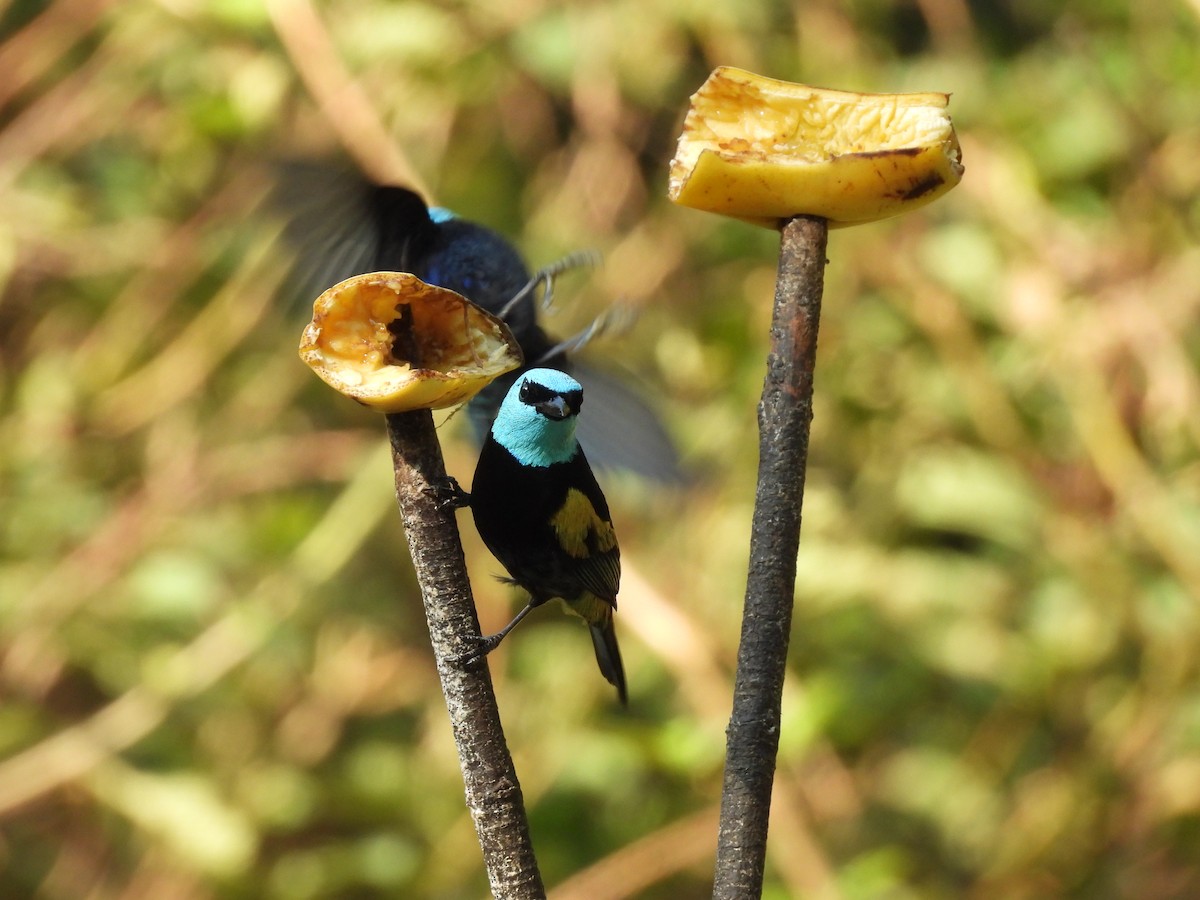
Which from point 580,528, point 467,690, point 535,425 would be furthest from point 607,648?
point 467,690

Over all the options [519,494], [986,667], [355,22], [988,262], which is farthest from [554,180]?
[519,494]

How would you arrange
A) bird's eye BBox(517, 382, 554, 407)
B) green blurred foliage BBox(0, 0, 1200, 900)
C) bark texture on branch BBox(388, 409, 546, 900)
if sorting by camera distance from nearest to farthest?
bark texture on branch BBox(388, 409, 546, 900), bird's eye BBox(517, 382, 554, 407), green blurred foliage BBox(0, 0, 1200, 900)

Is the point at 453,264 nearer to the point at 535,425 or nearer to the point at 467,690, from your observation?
the point at 535,425

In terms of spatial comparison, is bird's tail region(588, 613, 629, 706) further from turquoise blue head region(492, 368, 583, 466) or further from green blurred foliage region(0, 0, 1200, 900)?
green blurred foliage region(0, 0, 1200, 900)

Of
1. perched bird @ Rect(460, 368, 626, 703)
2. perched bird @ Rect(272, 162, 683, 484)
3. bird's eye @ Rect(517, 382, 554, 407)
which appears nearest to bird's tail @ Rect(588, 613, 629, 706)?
perched bird @ Rect(460, 368, 626, 703)

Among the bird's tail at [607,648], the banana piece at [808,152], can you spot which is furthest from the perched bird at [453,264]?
the banana piece at [808,152]

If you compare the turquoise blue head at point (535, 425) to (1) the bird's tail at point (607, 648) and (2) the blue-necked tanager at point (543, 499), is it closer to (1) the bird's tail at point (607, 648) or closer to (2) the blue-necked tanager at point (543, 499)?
(2) the blue-necked tanager at point (543, 499)
